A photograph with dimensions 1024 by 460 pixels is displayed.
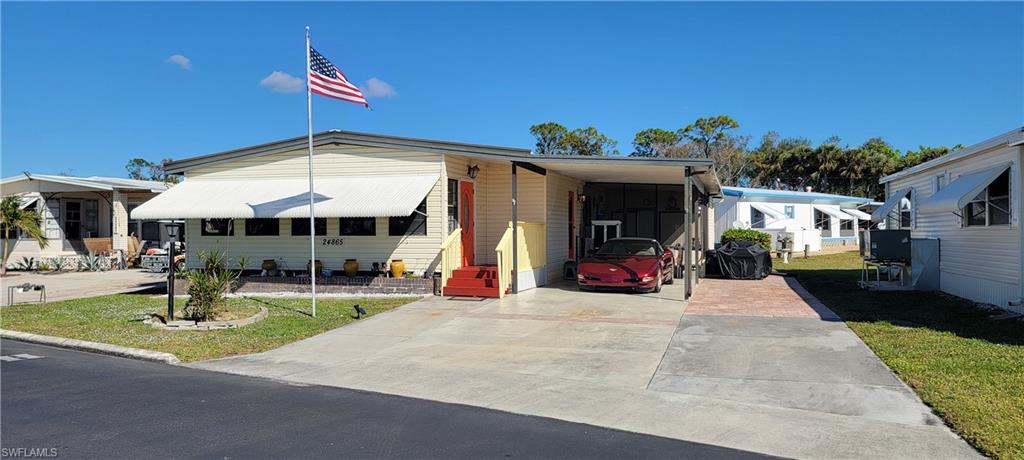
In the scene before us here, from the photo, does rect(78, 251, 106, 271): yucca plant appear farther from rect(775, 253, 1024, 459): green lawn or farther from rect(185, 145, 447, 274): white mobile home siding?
rect(775, 253, 1024, 459): green lawn

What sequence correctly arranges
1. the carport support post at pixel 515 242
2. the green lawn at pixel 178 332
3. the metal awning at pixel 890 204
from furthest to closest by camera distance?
1. the metal awning at pixel 890 204
2. the carport support post at pixel 515 242
3. the green lawn at pixel 178 332

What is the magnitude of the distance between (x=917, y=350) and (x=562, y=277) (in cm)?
1076

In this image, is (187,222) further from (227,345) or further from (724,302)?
(724,302)

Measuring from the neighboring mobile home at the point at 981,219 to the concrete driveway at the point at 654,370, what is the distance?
3.03 metres

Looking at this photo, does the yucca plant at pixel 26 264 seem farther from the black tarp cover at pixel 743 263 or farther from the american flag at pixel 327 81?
the black tarp cover at pixel 743 263

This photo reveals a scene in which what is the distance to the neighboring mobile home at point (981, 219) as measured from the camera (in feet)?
35.4

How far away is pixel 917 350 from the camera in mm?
8344

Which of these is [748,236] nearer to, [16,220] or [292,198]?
[292,198]

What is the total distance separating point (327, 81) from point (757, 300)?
32.2ft

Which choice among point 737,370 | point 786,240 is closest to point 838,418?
point 737,370

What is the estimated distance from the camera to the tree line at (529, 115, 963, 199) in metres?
49.3

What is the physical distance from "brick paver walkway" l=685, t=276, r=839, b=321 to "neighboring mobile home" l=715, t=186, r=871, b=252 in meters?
13.3

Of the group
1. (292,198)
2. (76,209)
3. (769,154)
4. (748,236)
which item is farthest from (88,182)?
(769,154)

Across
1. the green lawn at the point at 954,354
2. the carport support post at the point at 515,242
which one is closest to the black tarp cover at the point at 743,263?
the green lawn at the point at 954,354
